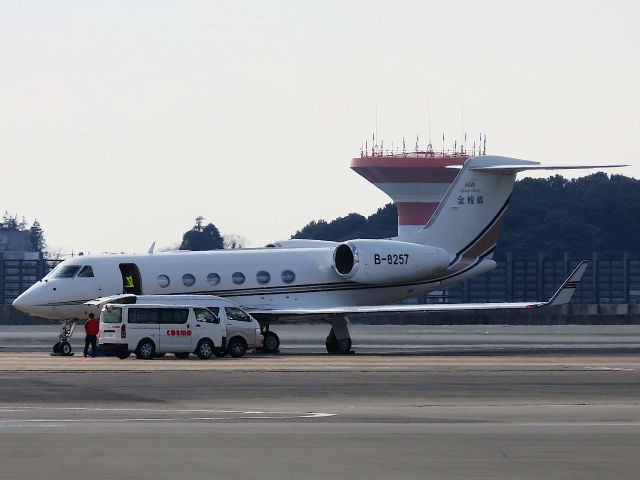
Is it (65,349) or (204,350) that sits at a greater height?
(204,350)

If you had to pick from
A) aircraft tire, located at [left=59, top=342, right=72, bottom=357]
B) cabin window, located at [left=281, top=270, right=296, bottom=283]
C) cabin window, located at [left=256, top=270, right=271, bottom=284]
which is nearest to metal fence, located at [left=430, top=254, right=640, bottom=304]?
cabin window, located at [left=281, top=270, right=296, bottom=283]

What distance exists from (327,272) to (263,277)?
2241mm

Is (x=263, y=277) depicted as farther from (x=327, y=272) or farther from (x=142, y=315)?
(x=142, y=315)

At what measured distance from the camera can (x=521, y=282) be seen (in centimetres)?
8744

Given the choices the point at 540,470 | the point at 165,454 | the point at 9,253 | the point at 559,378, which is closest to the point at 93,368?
the point at 559,378

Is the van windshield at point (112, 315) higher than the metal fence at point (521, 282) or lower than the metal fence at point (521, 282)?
lower

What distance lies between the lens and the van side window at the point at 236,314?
42.9 metres

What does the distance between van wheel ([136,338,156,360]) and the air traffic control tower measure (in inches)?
3179

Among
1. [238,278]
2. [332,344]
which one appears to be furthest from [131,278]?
[332,344]

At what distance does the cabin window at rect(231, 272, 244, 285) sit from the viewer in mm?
47719

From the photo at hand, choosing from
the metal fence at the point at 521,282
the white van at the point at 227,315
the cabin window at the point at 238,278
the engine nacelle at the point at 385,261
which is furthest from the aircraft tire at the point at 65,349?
the metal fence at the point at 521,282

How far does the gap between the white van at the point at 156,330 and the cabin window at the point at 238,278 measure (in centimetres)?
569

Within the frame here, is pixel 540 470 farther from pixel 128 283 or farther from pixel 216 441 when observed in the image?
pixel 128 283

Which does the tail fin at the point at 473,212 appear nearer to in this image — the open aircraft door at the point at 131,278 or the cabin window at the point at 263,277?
the cabin window at the point at 263,277
